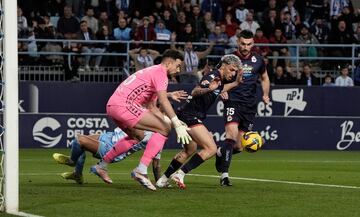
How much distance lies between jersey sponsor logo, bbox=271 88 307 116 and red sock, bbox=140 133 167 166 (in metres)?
16.5

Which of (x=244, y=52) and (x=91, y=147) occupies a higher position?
(x=244, y=52)

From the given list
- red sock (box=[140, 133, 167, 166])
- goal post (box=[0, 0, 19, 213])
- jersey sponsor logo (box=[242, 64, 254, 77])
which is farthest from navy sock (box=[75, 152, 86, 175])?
goal post (box=[0, 0, 19, 213])

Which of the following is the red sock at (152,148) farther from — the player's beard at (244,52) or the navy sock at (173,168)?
the player's beard at (244,52)

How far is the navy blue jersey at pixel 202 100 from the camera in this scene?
15.4 m

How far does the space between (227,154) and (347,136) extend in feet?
42.6

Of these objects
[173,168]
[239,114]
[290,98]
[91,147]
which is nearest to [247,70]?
[239,114]

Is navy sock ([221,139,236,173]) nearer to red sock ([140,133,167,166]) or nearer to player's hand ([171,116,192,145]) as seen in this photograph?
red sock ([140,133,167,166])

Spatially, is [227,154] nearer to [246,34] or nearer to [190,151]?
[190,151]

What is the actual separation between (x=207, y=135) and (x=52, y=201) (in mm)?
3331

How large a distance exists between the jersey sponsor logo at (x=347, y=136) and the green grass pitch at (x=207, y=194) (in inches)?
293

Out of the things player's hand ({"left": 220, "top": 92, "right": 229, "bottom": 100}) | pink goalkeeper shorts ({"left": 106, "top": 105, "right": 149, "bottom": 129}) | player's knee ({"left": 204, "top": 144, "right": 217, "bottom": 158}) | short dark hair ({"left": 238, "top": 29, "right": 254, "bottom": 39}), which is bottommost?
player's knee ({"left": 204, "top": 144, "right": 217, "bottom": 158})

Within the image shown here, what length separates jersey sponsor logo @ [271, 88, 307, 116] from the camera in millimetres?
30641

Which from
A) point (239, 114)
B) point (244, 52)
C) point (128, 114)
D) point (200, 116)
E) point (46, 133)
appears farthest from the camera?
point (46, 133)

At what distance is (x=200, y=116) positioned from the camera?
1541 centimetres
